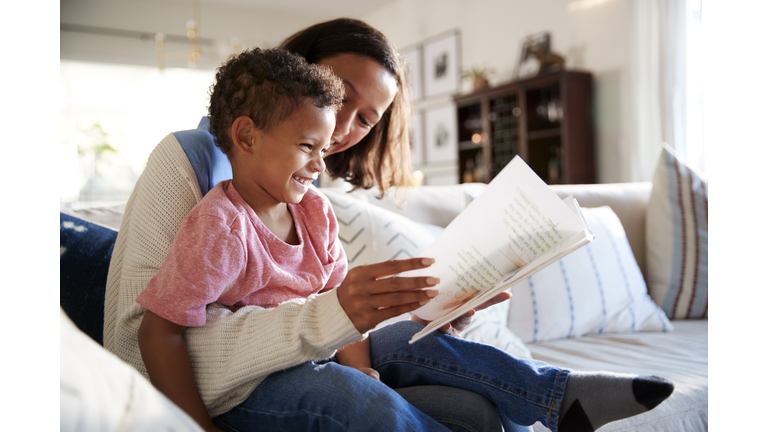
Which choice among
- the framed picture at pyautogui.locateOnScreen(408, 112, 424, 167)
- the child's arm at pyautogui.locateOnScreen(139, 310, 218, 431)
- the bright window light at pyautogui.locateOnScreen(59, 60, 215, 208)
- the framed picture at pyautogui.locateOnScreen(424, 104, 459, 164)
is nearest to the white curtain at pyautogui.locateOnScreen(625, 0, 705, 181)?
the framed picture at pyautogui.locateOnScreen(424, 104, 459, 164)

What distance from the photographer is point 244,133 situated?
821 mm

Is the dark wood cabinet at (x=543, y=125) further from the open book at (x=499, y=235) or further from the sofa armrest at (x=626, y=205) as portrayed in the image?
the open book at (x=499, y=235)

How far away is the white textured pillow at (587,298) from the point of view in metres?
1.50

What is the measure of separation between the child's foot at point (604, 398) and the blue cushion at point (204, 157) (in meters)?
0.62

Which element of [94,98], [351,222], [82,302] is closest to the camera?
[82,302]

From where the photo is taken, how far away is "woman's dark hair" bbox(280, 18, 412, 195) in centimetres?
116

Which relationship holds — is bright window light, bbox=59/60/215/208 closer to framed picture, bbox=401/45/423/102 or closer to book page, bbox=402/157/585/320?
framed picture, bbox=401/45/423/102

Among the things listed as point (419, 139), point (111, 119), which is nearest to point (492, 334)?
point (419, 139)

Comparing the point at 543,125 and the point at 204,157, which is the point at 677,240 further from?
the point at 543,125

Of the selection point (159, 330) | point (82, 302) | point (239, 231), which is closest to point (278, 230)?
point (239, 231)

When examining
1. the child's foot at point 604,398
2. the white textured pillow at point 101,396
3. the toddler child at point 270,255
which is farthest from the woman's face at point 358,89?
the white textured pillow at point 101,396
